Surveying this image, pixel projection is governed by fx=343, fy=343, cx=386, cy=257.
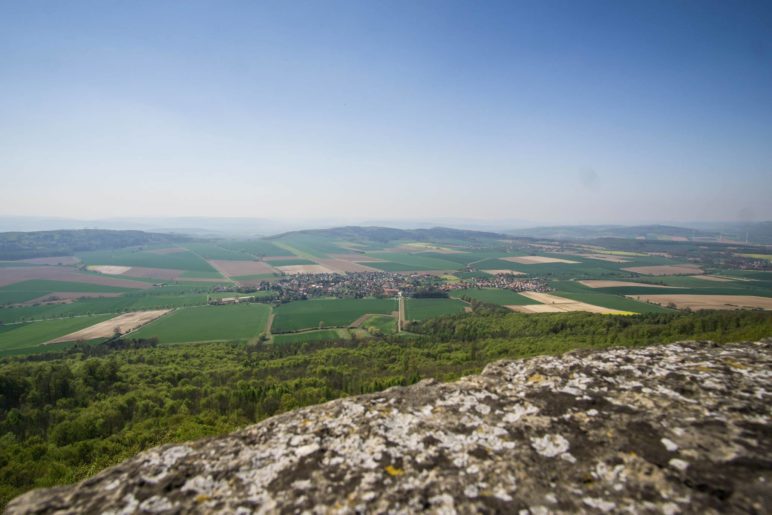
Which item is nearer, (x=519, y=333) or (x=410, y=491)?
(x=410, y=491)

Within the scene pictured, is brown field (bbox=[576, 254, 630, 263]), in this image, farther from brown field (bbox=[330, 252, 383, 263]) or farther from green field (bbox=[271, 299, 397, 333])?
green field (bbox=[271, 299, 397, 333])

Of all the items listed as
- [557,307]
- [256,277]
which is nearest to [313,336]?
[557,307]

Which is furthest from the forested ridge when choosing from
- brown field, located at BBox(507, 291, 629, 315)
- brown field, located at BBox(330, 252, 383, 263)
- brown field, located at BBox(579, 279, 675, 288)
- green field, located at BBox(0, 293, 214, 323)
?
brown field, located at BBox(330, 252, 383, 263)

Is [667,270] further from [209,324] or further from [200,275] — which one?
[200,275]

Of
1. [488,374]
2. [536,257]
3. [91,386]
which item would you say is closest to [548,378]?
[488,374]

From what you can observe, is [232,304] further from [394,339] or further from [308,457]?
[308,457]
